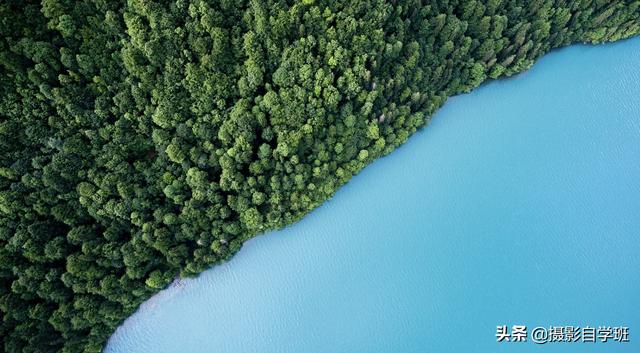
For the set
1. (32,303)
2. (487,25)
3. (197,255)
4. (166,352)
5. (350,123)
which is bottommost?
(166,352)

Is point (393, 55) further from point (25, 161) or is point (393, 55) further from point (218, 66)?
point (25, 161)

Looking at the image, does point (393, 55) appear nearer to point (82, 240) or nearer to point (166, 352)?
point (82, 240)

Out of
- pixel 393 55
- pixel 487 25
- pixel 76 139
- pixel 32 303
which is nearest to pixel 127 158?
pixel 76 139

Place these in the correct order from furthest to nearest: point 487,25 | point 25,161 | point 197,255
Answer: point 487,25, point 197,255, point 25,161

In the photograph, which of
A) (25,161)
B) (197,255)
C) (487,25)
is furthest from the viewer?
(487,25)

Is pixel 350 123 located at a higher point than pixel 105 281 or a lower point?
higher

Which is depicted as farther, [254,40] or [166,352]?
[166,352]
